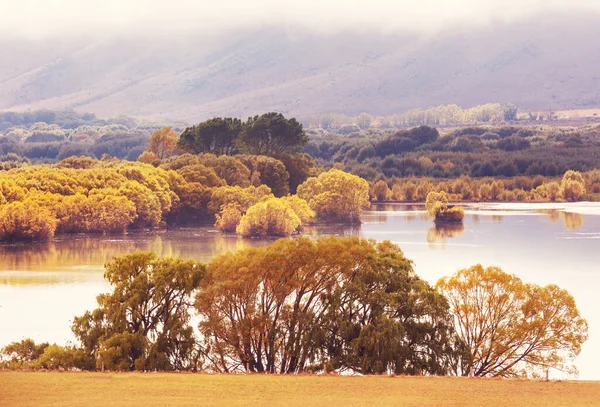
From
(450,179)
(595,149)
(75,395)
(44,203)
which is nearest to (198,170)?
(44,203)

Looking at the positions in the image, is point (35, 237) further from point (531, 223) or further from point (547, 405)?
point (547, 405)

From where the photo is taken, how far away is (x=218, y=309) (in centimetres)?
2295

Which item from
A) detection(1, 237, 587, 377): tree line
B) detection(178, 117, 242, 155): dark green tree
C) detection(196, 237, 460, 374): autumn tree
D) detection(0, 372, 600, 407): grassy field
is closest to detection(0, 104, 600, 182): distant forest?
detection(178, 117, 242, 155): dark green tree

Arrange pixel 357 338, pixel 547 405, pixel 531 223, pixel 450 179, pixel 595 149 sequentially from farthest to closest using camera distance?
pixel 595 149
pixel 450 179
pixel 531 223
pixel 357 338
pixel 547 405

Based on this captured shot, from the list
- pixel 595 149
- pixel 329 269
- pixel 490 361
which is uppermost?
pixel 595 149

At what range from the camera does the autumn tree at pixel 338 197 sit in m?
70.1

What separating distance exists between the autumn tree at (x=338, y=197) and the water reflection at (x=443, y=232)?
5.82 metres

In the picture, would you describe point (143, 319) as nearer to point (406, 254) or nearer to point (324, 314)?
point (324, 314)

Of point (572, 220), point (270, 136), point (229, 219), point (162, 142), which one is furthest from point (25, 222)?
point (572, 220)

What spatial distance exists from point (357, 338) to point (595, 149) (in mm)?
107523

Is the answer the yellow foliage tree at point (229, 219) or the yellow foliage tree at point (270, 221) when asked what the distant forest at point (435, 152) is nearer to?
the yellow foliage tree at point (229, 219)

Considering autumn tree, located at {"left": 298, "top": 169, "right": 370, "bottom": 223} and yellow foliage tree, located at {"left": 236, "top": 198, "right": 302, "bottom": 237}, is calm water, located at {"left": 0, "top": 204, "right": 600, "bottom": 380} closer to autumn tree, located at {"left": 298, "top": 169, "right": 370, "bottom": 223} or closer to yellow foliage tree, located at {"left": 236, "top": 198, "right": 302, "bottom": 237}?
yellow foliage tree, located at {"left": 236, "top": 198, "right": 302, "bottom": 237}

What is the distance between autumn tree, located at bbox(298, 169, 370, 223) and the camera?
70.1 metres

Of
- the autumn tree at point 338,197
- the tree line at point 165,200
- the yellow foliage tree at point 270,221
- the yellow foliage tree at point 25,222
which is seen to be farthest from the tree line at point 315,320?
the autumn tree at point 338,197
